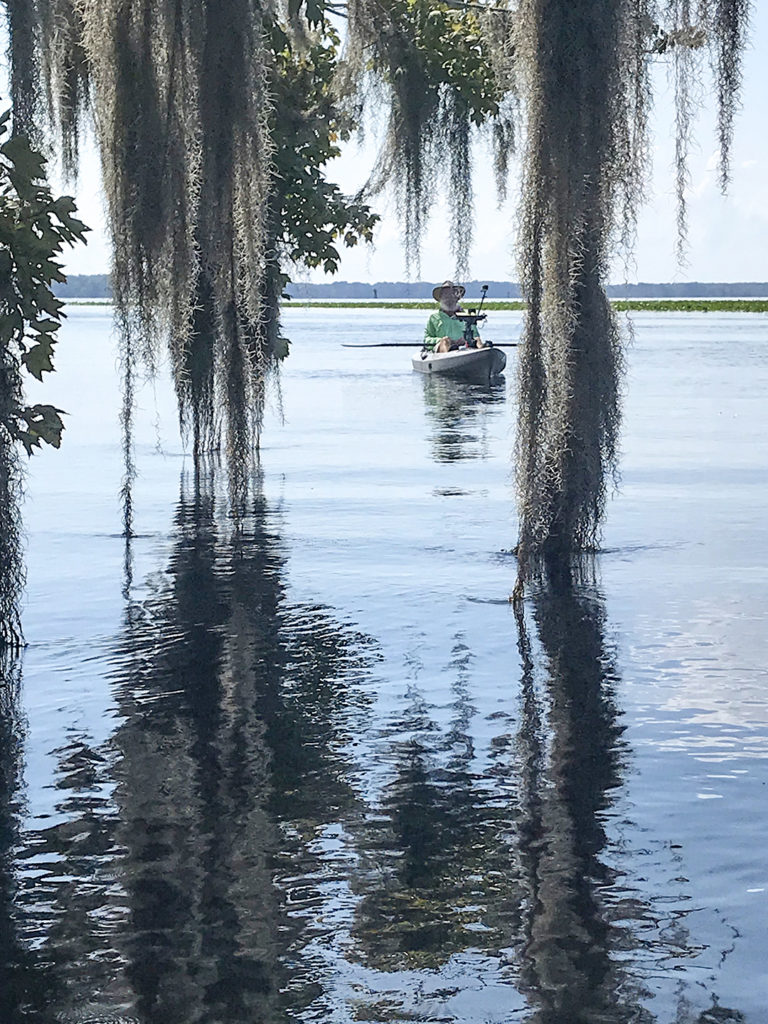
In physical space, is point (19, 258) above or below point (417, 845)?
above

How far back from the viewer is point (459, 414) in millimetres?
34000

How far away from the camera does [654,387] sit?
45375 mm

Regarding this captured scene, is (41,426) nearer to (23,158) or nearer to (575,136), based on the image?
(23,158)

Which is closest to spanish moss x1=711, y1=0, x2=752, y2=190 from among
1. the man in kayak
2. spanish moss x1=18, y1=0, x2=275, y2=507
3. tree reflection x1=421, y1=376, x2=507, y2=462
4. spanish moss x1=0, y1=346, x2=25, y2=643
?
spanish moss x1=18, y1=0, x2=275, y2=507

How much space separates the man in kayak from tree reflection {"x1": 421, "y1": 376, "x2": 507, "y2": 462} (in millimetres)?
964

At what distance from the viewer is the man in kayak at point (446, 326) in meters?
46.2

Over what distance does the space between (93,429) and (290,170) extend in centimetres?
1209

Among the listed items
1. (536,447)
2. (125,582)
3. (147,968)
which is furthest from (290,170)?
(147,968)

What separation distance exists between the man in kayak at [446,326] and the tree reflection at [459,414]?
964 millimetres

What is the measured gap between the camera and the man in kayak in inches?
1820

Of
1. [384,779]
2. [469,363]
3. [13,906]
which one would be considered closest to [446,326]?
[469,363]

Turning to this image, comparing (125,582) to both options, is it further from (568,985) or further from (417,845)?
(568,985)

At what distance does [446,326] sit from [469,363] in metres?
3.64

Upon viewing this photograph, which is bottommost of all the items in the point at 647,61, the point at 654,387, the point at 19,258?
the point at 654,387
